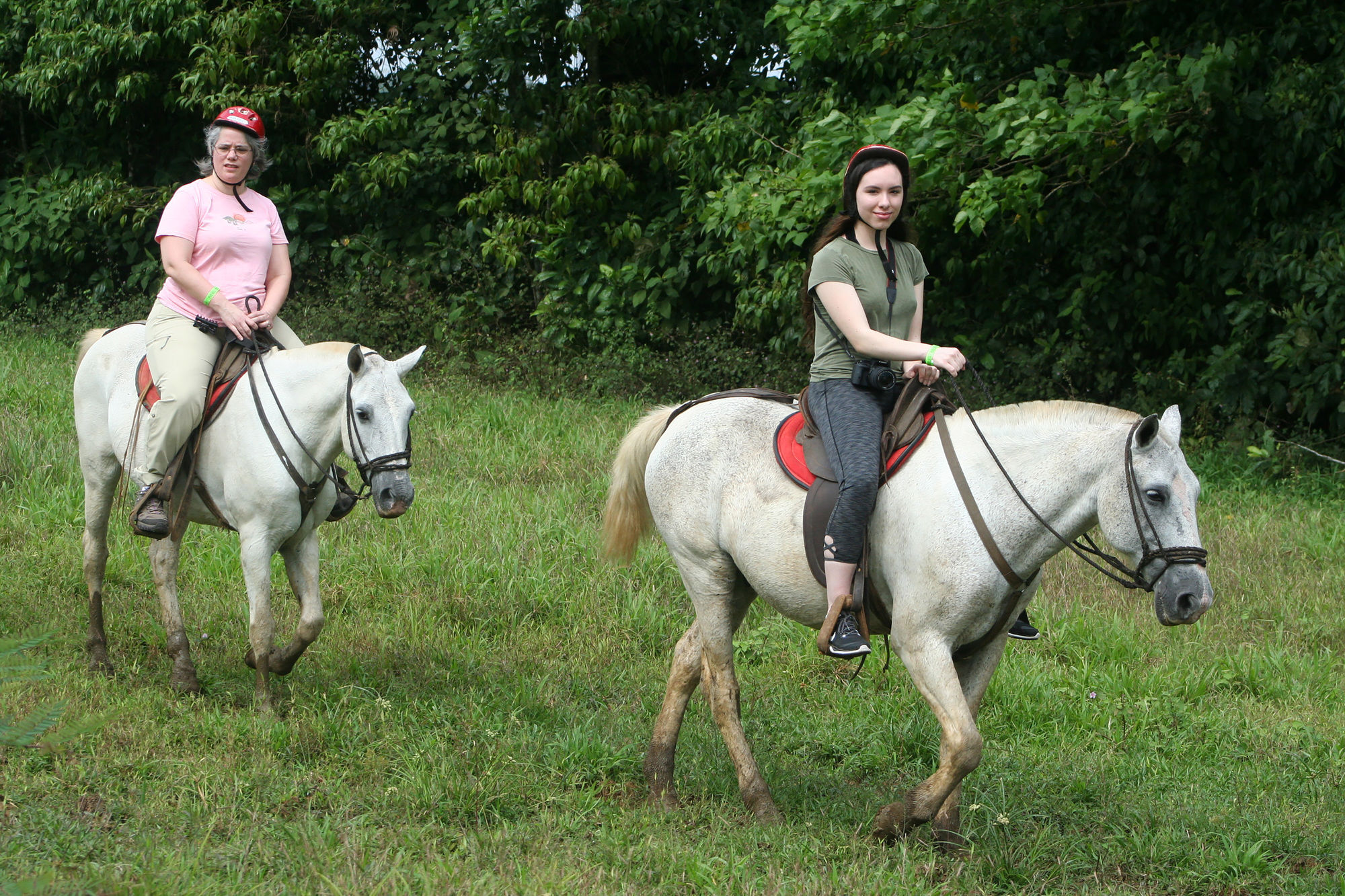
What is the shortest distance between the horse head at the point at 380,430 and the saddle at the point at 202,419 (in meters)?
0.77

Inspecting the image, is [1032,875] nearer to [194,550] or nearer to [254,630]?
[254,630]

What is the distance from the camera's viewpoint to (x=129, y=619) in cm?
649

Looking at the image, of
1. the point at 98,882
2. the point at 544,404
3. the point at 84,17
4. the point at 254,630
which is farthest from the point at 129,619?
the point at 84,17

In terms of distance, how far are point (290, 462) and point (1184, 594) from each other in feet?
12.3

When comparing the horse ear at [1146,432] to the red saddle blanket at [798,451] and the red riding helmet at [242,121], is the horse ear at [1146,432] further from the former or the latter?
the red riding helmet at [242,121]

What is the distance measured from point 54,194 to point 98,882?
15.5 meters

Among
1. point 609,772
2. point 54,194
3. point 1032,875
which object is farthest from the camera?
point 54,194

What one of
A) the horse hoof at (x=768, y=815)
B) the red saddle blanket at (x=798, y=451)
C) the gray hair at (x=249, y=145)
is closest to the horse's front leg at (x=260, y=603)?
the gray hair at (x=249, y=145)

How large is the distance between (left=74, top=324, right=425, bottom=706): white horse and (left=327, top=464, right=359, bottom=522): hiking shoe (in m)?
0.06

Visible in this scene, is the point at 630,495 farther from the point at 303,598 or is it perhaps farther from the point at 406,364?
the point at 303,598

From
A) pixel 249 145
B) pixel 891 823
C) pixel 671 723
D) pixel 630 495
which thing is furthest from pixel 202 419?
pixel 891 823

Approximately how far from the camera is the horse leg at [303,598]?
17.7 ft

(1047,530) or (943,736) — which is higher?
(1047,530)

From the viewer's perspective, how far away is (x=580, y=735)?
196 inches
